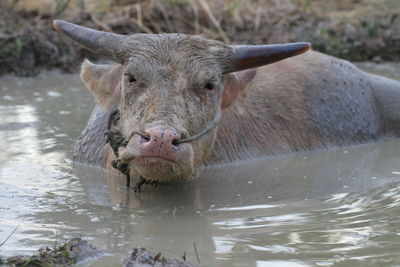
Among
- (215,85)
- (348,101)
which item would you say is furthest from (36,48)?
(215,85)

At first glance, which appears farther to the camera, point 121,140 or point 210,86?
point 210,86

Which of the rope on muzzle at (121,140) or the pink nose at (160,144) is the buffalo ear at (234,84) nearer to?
the rope on muzzle at (121,140)

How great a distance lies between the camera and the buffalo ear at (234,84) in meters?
6.46

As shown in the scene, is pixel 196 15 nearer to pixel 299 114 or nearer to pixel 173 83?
pixel 299 114

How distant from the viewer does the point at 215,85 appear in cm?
611

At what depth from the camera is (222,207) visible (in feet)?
18.8

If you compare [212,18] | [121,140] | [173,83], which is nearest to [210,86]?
[173,83]

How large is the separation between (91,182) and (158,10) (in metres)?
6.70

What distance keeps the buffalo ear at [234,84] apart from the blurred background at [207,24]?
521 cm

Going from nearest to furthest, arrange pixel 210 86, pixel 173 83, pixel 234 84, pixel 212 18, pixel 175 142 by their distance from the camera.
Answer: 1. pixel 175 142
2. pixel 173 83
3. pixel 210 86
4. pixel 234 84
5. pixel 212 18

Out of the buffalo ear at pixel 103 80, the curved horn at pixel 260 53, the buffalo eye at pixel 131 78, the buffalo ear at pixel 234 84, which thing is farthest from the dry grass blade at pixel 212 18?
the buffalo eye at pixel 131 78

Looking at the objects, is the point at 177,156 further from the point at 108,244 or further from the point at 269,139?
the point at 269,139

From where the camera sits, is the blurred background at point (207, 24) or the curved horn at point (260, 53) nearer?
the curved horn at point (260, 53)

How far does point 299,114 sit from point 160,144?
2932mm
